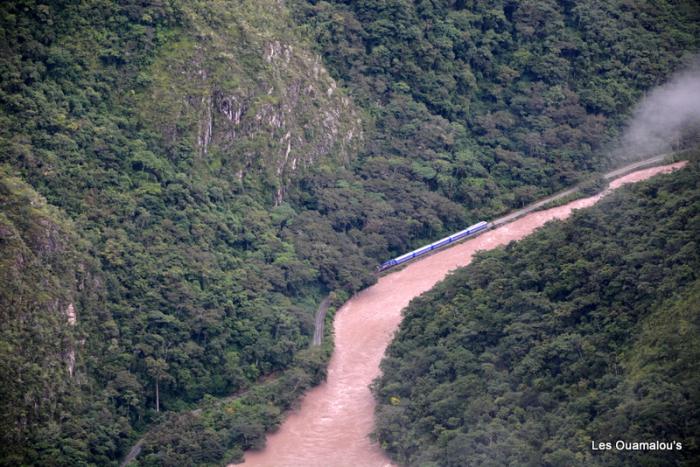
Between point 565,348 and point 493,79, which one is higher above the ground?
point 493,79

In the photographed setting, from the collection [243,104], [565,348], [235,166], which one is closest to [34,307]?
[235,166]

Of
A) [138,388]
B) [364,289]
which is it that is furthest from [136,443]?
[364,289]

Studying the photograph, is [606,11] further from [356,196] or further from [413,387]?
[413,387]

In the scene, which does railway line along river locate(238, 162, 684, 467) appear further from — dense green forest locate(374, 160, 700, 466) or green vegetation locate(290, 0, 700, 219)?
green vegetation locate(290, 0, 700, 219)

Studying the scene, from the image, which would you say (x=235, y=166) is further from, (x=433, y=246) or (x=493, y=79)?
(x=493, y=79)

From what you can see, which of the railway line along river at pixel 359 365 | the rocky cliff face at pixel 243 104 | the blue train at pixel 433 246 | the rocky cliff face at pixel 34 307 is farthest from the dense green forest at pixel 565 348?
the rocky cliff face at pixel 34 307

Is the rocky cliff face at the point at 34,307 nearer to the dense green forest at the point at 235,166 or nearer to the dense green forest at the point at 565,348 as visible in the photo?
the dense green forest at the point at 235,166
